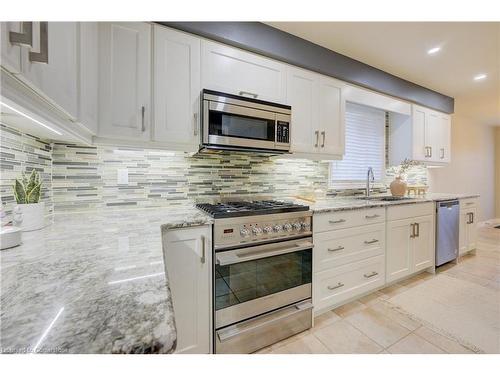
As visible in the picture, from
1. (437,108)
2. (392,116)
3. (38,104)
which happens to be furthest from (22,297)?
(437,108)

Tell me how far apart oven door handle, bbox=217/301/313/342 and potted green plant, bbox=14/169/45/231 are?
3.90ft

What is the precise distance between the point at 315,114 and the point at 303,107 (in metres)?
0.16

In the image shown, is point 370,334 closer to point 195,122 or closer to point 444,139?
point 195,122

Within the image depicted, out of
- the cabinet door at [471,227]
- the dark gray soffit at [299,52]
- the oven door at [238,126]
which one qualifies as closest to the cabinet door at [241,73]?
the dark gray soffit at [299,52]

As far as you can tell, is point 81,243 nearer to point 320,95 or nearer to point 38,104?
point 38,104

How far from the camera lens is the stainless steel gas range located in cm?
139

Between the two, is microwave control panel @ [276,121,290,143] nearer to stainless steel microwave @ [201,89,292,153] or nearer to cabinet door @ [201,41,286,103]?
stainless steel microwave @ [201,89,292,153]

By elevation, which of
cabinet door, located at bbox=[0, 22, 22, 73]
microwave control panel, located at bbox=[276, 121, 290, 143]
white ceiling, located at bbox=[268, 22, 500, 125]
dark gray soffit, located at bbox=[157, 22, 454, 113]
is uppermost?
white ceiling, located at bbox=[268, 22, 500, 125]

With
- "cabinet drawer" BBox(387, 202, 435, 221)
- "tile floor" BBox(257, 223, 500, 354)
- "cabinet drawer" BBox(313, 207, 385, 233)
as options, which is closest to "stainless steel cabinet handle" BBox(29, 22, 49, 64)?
"cabinet drawer" BBox(313, 207, 385, 233)

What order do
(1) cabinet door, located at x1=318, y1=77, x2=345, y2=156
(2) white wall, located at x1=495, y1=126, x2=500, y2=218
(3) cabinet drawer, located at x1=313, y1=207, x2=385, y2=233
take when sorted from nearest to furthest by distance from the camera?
(3) cabinet drawer, located at x1=313, y1=207, x2=385, y2=233
(1) cabinet door, located at x1=318, y1=77, x2=345, y2=156
(2) white wall, located at x1=495, y1=126, x2=500, y2=218

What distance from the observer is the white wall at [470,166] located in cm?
427

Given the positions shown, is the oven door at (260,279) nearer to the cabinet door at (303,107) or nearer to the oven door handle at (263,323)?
the oven door handle at (263,323)

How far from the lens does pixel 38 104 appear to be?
719 mm
